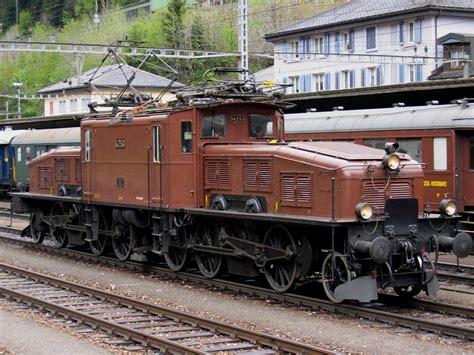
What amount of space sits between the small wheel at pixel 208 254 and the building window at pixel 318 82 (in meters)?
43.5

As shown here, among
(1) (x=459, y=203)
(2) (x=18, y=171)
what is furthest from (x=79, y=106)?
(1) (x=459, y=203)

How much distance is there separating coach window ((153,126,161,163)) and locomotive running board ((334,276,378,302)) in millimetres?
5487

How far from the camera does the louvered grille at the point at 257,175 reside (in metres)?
13.6

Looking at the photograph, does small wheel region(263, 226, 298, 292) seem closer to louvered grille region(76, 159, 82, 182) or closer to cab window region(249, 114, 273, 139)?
cab window region(249, 114, 273, 139)

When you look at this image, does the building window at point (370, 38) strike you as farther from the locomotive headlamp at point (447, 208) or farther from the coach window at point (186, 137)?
the locomotive headlamp at point (447, 208)

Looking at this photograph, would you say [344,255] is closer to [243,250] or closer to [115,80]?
[243,250]

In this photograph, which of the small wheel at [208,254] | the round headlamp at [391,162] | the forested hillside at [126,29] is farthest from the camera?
the forested hillside at [126,29]

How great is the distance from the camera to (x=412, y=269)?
40.5ft

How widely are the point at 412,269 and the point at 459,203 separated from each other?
6938 mm

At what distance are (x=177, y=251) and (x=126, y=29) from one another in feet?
244

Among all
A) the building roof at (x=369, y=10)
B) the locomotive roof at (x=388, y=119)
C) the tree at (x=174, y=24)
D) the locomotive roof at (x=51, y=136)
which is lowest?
→ the locomotive roof at (x=388, y=119)

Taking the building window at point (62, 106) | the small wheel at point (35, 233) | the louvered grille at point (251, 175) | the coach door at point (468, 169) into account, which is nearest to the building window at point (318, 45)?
the building window at point (62, 106)

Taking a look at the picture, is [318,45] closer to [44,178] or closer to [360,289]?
[44,178]

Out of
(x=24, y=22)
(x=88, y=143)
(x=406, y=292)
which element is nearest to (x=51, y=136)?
(x=88, y=143)
